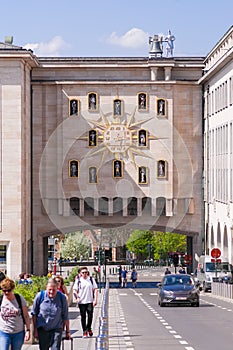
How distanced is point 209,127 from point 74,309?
38.9m

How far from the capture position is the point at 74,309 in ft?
128

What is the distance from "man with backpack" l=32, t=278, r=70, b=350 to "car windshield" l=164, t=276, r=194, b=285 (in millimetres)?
24665

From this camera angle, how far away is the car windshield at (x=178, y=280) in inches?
1670

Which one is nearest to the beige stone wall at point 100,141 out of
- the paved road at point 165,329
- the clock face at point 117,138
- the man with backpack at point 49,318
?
the clock face at point 117,138

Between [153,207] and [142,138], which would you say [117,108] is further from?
[153,207]

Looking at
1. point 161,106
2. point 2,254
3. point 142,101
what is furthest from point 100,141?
point 2,254

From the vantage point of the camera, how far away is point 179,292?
41.4 meters

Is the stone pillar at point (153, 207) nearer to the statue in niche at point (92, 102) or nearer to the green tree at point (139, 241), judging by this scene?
the statue in niche at point (92, 102)

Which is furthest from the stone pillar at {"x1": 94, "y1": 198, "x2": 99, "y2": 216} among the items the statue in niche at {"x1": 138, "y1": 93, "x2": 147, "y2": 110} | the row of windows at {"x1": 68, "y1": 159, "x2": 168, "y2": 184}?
the statue in niche at {"x1": 138, "y1": 93, "x2": 147, "y2": 110}

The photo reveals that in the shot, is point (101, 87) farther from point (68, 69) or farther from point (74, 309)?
point (74, 309)

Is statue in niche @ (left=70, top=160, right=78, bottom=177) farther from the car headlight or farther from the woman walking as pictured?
the woman walking

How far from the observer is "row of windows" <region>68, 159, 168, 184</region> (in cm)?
7719

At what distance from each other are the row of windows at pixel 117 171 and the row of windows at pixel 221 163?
3293 mm

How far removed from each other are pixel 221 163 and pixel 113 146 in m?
8.57
